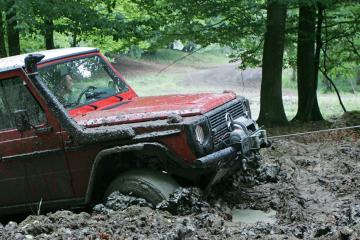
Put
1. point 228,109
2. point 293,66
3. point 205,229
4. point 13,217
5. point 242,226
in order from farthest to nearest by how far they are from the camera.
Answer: point 293,66 → point 13,217 → point 228,109 → point 242,226 → point 205,229

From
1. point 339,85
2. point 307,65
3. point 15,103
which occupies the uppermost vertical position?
point 15,103

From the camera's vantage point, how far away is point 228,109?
20.5 ft

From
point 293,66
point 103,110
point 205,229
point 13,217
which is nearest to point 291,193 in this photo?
point 205,229

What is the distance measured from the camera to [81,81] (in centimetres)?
682

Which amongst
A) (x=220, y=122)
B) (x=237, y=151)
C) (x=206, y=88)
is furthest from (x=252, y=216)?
(x=206, y=88)

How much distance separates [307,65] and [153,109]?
954cm

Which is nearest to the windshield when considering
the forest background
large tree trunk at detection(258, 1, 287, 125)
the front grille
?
the front grille

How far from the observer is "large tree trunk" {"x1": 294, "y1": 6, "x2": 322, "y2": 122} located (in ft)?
45.9

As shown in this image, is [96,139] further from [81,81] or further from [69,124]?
[81,81]

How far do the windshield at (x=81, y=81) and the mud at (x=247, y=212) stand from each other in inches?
57.2

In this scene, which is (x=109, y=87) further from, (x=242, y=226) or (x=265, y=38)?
(x=265, y=38)

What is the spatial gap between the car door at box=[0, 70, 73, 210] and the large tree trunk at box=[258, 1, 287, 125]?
7.83 meters

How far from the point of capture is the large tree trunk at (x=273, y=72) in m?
13.0

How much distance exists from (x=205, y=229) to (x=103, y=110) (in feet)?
7.33
